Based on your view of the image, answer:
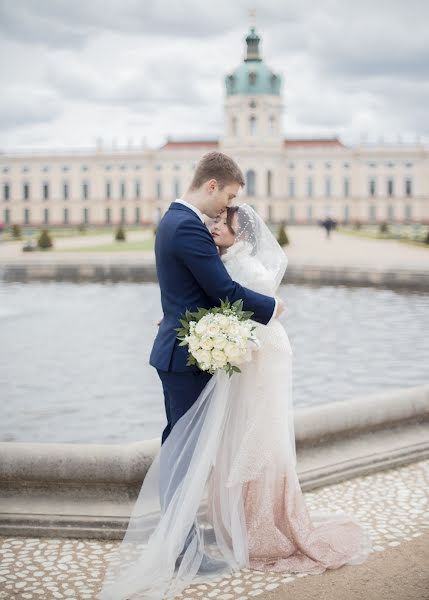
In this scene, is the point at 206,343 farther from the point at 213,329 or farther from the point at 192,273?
the point at 192,273

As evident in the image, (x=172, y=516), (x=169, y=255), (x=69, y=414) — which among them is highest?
(x=169, y=255)

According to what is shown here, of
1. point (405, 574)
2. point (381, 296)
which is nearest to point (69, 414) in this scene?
point (405, 574)

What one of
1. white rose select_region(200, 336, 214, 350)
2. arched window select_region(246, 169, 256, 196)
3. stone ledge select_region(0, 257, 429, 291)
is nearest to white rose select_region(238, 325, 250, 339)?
white rose select_region(200, 336, 214, 350)

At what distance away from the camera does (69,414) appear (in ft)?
18.2

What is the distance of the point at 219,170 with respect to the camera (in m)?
2.68

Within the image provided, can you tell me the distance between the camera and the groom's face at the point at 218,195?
106 inches

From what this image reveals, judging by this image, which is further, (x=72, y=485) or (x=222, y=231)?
(x=72, y=485)

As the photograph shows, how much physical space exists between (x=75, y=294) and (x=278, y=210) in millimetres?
59320

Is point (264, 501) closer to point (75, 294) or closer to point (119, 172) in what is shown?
point (75, 294)

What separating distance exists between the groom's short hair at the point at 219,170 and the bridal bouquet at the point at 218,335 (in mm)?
424

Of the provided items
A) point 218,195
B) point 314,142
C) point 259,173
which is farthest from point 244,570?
point 314,142

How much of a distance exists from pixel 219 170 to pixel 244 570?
146 cm

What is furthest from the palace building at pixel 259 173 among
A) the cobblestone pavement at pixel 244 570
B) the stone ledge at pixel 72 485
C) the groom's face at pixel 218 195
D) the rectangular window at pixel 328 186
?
the groom's face at pixel 218 195

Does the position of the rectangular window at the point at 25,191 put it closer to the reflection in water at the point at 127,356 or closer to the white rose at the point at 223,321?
the reflection in water at the point at 127,356
